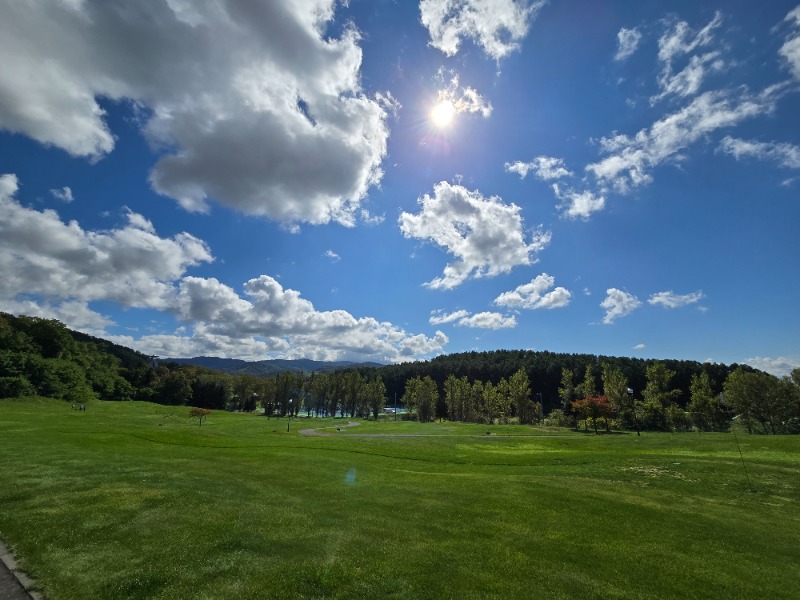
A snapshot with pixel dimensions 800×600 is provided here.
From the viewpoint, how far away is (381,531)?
52.0 ft

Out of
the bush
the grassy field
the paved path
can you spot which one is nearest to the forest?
the bush

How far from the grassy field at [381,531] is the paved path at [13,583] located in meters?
0.28

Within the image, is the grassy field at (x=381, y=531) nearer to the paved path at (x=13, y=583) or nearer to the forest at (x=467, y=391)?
the paved path at (x=13, y=583)

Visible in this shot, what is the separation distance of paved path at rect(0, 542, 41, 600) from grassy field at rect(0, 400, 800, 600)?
0.28 meters

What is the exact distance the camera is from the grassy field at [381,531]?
11688 millimetres

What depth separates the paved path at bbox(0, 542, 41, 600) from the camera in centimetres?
1046

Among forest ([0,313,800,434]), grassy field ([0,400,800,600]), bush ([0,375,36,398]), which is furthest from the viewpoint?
forest ([0,313,800,434])

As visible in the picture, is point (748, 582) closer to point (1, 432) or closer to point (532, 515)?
point (532, 515)

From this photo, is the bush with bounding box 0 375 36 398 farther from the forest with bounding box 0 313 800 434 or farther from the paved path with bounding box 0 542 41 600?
Answer: the paved path with bounding box 0 542 41 600

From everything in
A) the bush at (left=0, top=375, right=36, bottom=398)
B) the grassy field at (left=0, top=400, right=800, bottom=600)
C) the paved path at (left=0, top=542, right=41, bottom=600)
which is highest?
the bush at (left=0, top=375, right=36, bottom=398)

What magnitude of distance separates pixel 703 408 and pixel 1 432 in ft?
435

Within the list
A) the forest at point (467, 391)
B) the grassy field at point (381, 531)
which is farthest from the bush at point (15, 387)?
the grassy field at point (381, 531)

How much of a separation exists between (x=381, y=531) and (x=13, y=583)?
11204 millimetres

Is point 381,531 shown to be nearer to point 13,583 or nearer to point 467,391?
point 13,583
